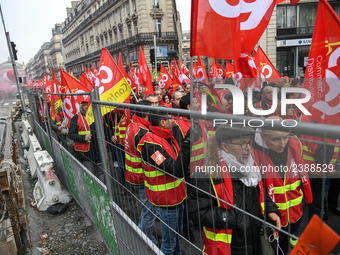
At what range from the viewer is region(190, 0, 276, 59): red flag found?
5.27ft

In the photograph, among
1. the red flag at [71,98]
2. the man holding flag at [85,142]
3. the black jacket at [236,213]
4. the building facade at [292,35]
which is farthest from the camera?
the building facade at [292,35]

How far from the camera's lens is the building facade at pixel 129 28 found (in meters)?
35.3

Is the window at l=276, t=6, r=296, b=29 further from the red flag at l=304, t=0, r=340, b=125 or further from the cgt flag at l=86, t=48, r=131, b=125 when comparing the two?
the cgt flag at l=86, t=48, r=131, b=125

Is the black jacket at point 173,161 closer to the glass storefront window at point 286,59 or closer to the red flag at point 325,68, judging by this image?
the red flag at point 325,68

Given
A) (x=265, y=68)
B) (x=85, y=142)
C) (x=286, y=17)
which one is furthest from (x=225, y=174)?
(x=286, y=17)

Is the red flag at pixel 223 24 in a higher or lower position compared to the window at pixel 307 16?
lower

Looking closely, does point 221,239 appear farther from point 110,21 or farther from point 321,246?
point 110,21

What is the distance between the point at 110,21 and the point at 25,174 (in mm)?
45882

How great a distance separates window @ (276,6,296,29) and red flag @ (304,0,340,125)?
2132 cm

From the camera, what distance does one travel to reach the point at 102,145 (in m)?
2.51

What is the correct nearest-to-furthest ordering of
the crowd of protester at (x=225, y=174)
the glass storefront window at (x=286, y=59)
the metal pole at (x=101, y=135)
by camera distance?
1. the crowd of protester at (x=225, y=174)
2. the metal pole at (x=101, y=135)
3. the glass storefront window at (x=286, y=59)

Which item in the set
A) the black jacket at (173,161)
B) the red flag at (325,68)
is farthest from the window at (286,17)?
the black jacket at (173,161)

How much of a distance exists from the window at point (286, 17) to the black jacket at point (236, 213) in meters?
23.2

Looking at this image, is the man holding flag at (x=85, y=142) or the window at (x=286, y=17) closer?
the man holding flag at (x=85, y=142)
